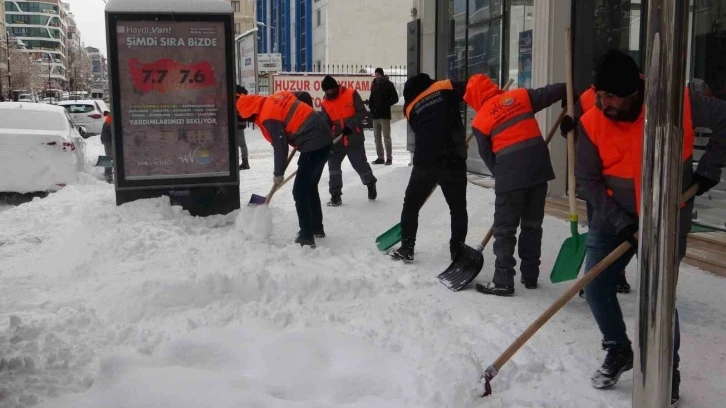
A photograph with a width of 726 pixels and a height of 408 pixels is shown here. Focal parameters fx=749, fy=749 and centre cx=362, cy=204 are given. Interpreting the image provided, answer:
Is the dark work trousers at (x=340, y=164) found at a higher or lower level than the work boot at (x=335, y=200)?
higher

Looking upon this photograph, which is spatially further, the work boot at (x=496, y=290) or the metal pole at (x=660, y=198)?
the work boot at (x=496, y=290)

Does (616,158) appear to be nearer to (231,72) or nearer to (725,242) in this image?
(725,242)

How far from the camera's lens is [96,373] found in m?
3.82

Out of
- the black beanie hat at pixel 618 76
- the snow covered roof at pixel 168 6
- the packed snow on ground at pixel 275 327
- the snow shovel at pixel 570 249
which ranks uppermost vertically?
the snow covered roof at pixel 168 6

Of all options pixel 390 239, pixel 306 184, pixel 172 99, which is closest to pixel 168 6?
pixel 172 99

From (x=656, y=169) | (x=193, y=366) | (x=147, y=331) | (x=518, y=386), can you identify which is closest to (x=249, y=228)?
(x=147, y=331)

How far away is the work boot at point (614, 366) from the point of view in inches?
143

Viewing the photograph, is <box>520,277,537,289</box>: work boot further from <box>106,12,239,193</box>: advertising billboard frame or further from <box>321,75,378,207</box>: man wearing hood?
<box>321,75,378,207</box>: man wearing hood

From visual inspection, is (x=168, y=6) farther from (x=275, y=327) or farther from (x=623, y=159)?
(x=623, y=159)

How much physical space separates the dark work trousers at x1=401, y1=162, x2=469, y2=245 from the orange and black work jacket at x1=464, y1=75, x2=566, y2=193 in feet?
2.81

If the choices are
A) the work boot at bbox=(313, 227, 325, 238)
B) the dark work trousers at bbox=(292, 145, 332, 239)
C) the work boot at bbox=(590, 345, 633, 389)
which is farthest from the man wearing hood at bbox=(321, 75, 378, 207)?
the work boot at bbox=(590, 345, 633, 389)

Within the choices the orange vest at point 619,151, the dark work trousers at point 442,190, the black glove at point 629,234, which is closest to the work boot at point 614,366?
the black glove at point 629,234

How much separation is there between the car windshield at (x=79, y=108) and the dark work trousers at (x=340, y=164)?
2084 cm

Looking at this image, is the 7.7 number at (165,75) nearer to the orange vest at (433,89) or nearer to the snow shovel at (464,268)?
the orange vest at (433,89)
